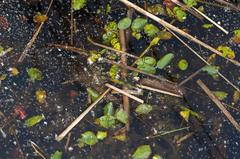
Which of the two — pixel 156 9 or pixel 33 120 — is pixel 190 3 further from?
pixel 33 120

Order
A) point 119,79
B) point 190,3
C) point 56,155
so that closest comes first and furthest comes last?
point 56,155 → point 119,79 → point 190,3

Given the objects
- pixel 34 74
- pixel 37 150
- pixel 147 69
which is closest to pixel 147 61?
pixel 147 69

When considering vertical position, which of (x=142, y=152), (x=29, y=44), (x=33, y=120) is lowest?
(x=142, y=152)

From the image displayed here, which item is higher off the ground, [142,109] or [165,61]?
[165,61]

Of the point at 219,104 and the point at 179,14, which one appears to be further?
the point at 179,14

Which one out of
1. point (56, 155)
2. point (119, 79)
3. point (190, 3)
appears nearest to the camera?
point (56, 155)

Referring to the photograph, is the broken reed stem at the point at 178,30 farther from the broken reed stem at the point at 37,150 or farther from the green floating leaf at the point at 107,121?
the broken reed stem at the point at 37,150

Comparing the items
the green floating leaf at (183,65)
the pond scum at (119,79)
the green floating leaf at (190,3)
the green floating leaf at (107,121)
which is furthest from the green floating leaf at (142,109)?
the green floating leaf at (190,3)
